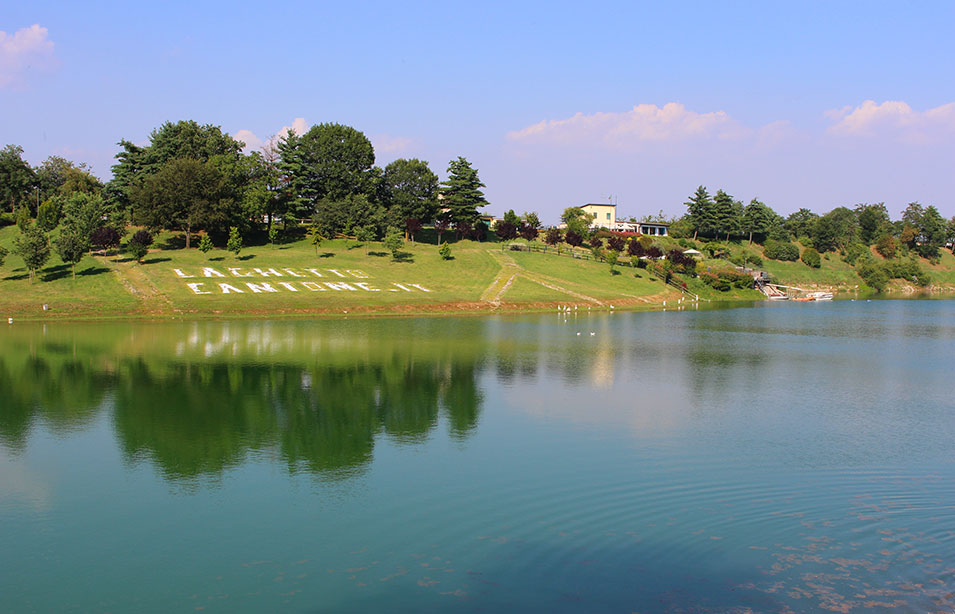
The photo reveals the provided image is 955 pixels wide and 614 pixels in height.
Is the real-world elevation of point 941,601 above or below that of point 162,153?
below

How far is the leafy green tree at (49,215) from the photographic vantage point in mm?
97500

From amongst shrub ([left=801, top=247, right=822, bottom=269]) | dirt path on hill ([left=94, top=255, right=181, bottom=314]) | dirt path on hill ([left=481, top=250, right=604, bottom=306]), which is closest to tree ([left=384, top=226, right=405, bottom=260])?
dirt path on hill ([left=481, top=250, right=604, bottom=306])

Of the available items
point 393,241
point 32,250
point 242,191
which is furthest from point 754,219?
point 32,250

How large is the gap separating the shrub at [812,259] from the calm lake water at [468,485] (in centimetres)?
11777

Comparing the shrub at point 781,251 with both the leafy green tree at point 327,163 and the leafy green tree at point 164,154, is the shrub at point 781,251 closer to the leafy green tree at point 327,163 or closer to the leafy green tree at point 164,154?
the leafy green tree at point 327,163

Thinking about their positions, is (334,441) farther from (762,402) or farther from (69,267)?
(69,267)

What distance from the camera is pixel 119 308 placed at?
223 feet

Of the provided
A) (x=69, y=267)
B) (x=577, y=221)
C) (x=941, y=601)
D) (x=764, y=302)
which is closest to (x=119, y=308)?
(x=69, y=267)

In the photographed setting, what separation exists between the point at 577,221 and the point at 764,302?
5360 cm

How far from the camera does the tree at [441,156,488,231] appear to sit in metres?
128

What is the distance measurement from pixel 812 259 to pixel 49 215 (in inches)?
5550

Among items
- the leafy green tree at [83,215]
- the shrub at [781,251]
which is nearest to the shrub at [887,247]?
the shrub at [781,251]

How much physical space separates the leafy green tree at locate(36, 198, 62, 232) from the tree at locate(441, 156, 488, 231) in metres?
59.6

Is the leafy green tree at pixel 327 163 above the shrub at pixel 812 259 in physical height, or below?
above
